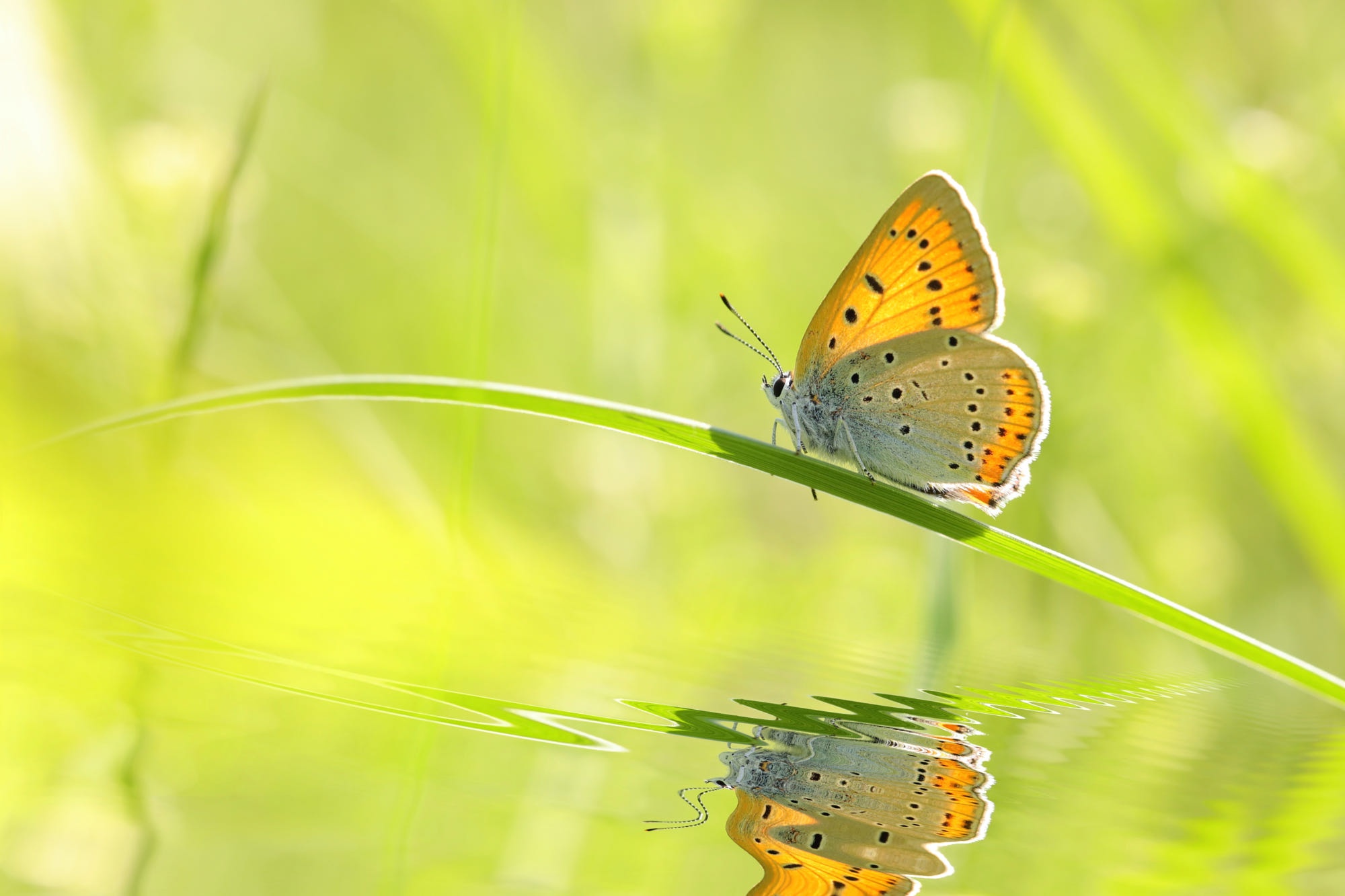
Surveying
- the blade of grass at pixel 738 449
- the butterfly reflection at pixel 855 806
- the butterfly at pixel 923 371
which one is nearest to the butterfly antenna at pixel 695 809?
the butterfly reflection at pixel 855 806

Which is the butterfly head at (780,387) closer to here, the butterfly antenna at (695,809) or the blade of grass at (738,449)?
the blade of grass at (738,449)

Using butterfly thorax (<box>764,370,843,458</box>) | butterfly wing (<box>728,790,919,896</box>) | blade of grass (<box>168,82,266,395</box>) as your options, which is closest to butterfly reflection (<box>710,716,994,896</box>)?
butterfly wing (<box>728,790,919,896</box>)

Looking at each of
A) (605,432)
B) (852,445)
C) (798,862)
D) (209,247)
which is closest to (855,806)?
(798,862)

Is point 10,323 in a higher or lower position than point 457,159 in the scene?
lower

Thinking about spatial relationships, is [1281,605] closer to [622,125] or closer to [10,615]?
[622,125]

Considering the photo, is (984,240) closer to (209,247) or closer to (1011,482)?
(1011,482)

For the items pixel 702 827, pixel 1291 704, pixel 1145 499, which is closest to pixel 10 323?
pixel 702 827
